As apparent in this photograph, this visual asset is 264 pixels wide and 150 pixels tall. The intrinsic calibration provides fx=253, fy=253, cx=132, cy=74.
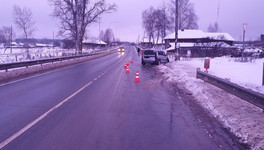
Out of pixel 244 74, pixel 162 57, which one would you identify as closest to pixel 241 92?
pixel 244 74

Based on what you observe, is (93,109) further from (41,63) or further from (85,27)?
(85,27)

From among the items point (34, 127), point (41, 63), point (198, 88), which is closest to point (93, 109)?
point (34, 127)

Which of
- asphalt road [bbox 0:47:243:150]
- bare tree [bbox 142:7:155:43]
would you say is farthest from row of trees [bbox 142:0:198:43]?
asphalt road [bbox 0:47:243:150]

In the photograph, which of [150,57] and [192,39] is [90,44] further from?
[150,57]

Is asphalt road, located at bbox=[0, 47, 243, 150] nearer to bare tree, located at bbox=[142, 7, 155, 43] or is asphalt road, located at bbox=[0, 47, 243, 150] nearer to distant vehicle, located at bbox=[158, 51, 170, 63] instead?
distant vehicle, located at bbox=[158, 51, 170, 63]

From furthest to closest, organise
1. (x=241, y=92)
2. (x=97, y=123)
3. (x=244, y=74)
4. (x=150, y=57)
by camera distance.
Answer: (x=150, y=57), (x=244, y=74), (x=241, y=92), (x=97, y=123)

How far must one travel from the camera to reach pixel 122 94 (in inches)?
436

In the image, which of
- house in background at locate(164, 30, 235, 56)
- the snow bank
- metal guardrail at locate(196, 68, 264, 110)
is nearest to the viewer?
metal guardrail at locate(196, 68, 264, 110)

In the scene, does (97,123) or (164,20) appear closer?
(97,123)

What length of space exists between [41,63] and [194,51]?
26804mm

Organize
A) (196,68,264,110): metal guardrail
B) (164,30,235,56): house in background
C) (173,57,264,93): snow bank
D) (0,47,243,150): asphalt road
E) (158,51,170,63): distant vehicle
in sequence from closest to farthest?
1. (0,47,243,150): asphalt road
2. (196,68,264,110): metal guardrail
3. (173,57,264,93): snow bank
4. (158,51,170,63): distant vehicle
5. (164,30,235,56): house in background

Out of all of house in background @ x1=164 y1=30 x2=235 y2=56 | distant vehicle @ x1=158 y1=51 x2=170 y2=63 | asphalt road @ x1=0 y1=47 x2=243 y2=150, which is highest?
house in background @ x1=164 y1=30 x2=235 y2=56

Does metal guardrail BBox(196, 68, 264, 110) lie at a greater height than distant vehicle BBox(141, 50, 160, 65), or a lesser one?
lesser

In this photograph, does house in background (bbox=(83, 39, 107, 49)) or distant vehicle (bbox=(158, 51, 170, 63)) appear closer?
distant vehicle (bbox=(158, 51, 170, 63))
